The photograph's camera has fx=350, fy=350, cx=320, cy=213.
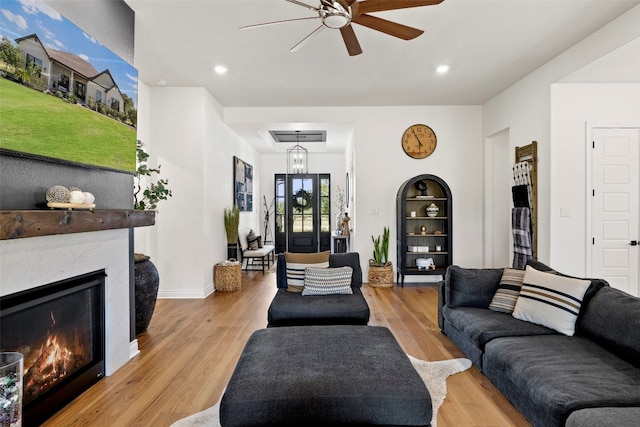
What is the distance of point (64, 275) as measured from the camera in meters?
2.20

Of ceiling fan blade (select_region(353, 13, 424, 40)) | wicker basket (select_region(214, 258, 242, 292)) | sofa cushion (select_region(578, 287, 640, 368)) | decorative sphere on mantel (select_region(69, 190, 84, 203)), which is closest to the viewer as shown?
sofa cushion (select_region(578, 287, 640, 368))

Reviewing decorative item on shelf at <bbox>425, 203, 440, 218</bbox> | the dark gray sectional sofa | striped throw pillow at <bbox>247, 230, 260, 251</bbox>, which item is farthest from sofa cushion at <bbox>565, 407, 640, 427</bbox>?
striped throw pillow at <bbox>247, 230, 260, 251</bbox>

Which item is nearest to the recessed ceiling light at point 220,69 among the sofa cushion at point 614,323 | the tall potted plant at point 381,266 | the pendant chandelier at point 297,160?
the tall potted plant at point 381,266

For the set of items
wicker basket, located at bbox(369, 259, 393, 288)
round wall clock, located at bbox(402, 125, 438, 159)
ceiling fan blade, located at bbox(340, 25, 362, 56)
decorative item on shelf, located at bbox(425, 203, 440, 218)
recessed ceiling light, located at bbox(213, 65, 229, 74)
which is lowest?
wicker basket, located at bbox(369, 259, 393, 288)

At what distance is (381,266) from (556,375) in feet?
12.4

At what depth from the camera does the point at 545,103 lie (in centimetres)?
409

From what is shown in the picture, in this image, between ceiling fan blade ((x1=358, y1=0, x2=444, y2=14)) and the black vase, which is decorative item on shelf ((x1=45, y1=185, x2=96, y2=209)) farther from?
ceiling fan blade ((x1=358, y1=0, x2=444, y2=14))

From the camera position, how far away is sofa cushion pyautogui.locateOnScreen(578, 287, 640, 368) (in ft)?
6.40

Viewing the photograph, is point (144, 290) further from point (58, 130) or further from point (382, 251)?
point (382, 251)

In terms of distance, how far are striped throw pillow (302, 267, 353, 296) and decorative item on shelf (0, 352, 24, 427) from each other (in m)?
2.15

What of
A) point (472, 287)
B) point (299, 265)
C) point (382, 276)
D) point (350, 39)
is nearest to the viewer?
point (350, 39)

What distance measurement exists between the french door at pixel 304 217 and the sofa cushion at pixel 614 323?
283 inches

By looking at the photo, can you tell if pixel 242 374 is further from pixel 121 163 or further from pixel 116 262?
pixel 121 163

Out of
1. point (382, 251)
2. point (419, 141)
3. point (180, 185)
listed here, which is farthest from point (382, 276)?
point (180, 185)
